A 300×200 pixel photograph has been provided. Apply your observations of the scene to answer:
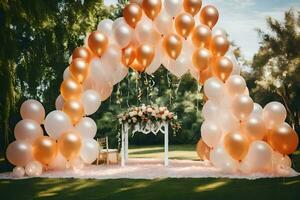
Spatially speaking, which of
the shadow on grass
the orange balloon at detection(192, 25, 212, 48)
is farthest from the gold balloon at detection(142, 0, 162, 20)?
the shadow on grass

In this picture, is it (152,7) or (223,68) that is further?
(152,7)

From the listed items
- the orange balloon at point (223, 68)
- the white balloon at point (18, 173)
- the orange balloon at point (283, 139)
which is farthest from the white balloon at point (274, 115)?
the white balloon at point (18, 173)

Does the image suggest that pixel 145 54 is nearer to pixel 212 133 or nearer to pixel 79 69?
pixel 79 69

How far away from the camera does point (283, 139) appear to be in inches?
366

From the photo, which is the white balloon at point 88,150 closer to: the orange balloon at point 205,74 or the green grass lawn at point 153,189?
the green grass lawn at point 153,189

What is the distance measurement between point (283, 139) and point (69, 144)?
4825 mm

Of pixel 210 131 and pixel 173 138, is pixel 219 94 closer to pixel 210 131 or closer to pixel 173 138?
pixel 210 131

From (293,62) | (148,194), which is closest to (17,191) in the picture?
(148,194)

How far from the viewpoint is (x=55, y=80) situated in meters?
18.1

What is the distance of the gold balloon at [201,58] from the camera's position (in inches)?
399

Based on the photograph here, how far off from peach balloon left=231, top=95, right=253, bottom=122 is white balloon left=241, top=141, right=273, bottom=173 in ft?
2.25

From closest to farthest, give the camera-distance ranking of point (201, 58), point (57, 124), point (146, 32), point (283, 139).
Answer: point (283, 139), point (57, 124), point (201, 58), point (146, 32)

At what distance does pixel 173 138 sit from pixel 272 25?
8.66 m

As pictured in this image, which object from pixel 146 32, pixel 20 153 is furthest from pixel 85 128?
pixel 146 32
